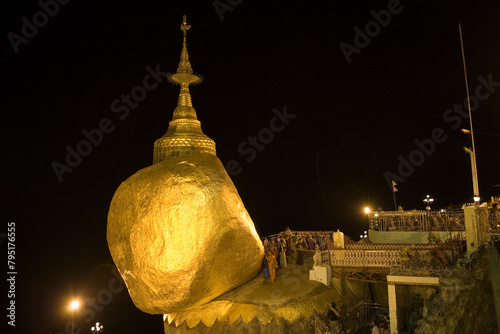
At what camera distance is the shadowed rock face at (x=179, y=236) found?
1211 centimetres

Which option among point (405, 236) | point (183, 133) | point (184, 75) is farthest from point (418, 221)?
point (184, 75)

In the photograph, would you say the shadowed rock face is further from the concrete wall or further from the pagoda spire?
the concrete wall

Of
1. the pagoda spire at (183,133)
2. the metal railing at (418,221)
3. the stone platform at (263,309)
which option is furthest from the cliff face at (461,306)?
the pagoda spire at (183,133)

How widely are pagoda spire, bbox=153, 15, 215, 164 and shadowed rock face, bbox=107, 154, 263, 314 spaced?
295 cm

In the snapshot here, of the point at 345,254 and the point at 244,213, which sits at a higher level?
the point at 244,213

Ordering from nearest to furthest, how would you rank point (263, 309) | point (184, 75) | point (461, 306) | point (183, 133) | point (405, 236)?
point (461, 306) < point (263, 309) < point (183, 133) < point (184, 75) < point (405, 236)

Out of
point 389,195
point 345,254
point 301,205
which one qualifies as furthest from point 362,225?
point 345,254

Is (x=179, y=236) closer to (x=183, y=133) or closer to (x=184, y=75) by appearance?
(x=183, y=133)

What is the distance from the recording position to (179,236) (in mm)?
12109

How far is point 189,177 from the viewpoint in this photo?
12.7m

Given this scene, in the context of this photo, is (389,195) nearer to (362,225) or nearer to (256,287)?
(362,225)

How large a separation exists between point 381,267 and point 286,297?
3.34m

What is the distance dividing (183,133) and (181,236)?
585cm

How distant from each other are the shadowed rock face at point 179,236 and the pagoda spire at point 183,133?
9.67 ft
